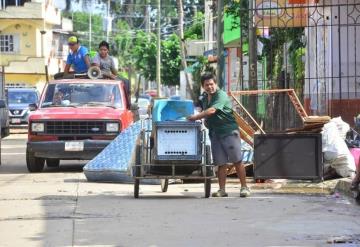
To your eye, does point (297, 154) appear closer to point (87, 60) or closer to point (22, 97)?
point (87, 60)

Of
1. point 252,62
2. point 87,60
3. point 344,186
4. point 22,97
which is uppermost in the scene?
point 87,60

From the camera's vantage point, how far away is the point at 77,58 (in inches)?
717

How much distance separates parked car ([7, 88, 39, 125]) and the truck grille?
59.4 ft

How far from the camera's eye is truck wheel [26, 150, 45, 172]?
1643 centimetres

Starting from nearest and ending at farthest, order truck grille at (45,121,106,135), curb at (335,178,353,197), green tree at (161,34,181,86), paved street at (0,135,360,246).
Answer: paved street at (0,135,360,246)
curb at (335,178,353,197)
truck grille at (45,121,106,135)
green tree at (161,34,181,86)

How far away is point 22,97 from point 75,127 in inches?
811

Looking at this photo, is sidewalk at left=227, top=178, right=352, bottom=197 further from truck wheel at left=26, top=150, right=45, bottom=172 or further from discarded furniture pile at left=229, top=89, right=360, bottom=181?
truck wheel at left=26, top=150, right=45, bottom=172

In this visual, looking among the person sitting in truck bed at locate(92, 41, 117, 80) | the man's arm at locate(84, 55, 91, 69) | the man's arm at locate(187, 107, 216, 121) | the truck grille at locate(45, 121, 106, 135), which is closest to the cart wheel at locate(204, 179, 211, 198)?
the man's arm at locate(187, 107, 216, 121)

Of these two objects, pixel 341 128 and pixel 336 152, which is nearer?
pixel 336 152

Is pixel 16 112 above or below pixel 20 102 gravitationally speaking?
below

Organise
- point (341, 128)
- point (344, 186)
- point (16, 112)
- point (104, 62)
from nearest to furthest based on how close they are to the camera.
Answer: point (344, 186)
point (341, 128)
point (104, 62)
point (16, 112)

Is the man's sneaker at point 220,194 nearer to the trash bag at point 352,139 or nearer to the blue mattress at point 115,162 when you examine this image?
the blue mattress at point 115,162

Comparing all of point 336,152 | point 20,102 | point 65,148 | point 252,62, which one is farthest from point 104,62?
point 20,102

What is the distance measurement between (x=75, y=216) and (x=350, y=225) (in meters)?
3.23
